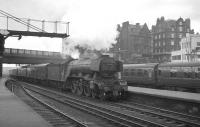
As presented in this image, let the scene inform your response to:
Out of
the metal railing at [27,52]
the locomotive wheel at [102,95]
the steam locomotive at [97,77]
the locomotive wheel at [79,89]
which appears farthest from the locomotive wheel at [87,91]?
the metal railing at [27,52]

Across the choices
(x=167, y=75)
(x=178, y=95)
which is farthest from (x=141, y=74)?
(x=178, y=95)

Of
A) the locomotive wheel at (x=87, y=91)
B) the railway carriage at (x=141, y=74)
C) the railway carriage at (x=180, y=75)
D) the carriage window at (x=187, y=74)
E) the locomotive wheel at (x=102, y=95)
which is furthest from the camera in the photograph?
the railway carriage at (x=141, y=74)

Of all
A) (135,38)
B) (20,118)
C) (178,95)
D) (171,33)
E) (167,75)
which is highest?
(171,33)

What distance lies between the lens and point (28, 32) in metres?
22.7

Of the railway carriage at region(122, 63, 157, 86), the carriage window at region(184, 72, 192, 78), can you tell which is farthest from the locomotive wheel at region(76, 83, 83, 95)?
the railway carriage at region(122, 63, 157, 86)

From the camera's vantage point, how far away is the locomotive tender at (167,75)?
24547 mm

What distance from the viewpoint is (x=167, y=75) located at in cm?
2795

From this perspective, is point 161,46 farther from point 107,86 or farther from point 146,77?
point 107,86

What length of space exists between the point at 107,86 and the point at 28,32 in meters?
7.74

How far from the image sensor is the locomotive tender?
24.5m

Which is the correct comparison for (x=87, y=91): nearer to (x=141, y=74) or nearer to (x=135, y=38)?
(x=141, y=74)

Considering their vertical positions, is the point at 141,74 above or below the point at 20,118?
above

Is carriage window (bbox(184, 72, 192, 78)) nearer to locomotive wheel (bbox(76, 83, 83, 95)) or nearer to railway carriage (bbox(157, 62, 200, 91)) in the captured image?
railway carriage (bbox(157, 62, 200, 91))

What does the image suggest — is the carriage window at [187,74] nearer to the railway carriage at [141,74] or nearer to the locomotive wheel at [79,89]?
the railway carriage at [141,74]
